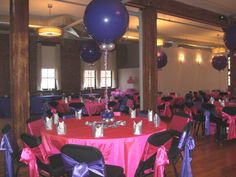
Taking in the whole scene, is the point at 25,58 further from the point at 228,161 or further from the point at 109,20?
the point at 228,161

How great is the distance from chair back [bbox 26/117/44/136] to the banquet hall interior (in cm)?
2

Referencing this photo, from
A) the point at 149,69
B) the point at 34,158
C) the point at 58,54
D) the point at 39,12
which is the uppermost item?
the point at 39,12

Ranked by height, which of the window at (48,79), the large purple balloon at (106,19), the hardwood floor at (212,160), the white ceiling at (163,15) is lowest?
the hardwood floor at (212,160)

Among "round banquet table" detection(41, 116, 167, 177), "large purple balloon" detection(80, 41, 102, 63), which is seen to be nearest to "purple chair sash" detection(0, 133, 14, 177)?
"round banquet table" detection(41, 116, 167, 177)

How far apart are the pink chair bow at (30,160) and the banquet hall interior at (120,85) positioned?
3 cm

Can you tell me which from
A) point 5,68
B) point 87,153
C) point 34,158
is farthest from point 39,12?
point 87,153

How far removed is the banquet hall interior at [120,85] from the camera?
3115 mm

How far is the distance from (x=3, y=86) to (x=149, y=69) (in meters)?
6.75

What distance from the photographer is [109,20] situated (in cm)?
310

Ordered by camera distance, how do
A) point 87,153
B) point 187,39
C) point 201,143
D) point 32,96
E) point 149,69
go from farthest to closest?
point 187,39 < point 32,96 < point 149,69 < point 201,143 < point 87,153

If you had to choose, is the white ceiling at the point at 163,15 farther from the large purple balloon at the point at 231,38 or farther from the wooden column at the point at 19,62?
the large purple balloon at the point at 231,38

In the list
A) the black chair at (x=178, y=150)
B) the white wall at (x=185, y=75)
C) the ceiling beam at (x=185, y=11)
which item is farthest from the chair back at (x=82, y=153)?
the white wall at (x=185, y=75)

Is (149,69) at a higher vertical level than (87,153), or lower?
higher

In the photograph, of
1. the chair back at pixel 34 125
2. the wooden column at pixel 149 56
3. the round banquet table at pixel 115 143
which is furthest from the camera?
Result: the wooden column at pixel 149 56
